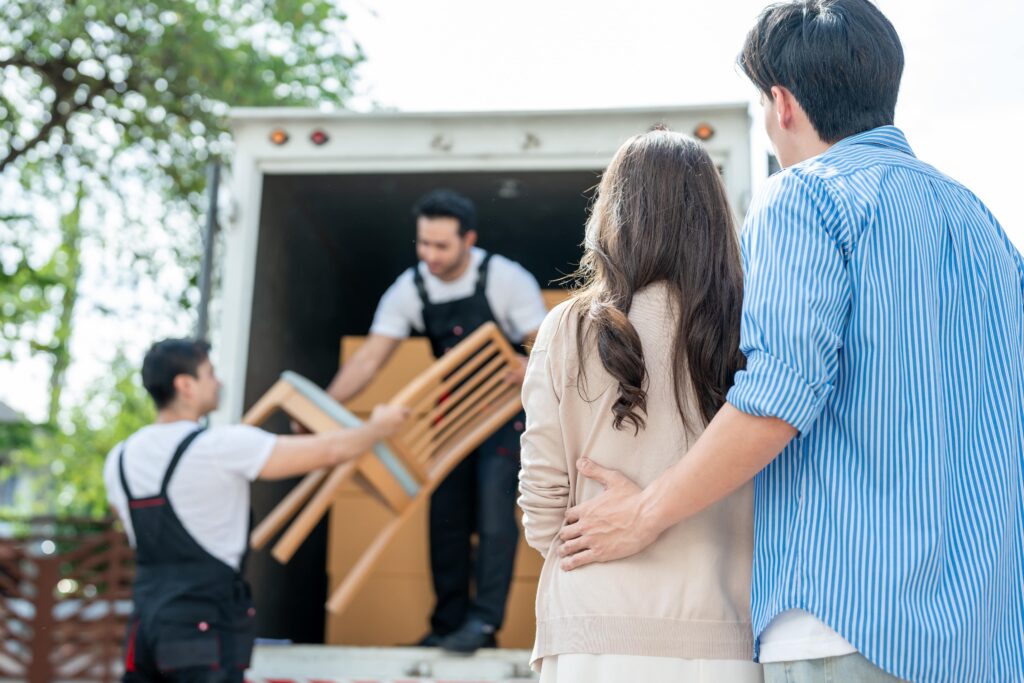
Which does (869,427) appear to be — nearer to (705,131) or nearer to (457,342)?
(705,131)

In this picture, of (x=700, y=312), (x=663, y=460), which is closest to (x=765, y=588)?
(x=663, y=460)

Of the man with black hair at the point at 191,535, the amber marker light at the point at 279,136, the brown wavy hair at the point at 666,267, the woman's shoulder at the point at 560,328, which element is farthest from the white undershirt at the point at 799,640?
the amber marker light at the point at 279,136

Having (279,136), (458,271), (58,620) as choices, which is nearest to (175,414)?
(279,136)

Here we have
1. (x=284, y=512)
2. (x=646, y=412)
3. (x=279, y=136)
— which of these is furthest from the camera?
(x=279, y=136)

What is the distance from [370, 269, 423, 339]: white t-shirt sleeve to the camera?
4.88 m

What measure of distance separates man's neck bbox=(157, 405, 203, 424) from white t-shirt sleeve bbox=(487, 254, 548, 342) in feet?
4.60

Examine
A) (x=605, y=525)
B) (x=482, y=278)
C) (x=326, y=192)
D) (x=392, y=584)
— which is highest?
(x=326, y=192)

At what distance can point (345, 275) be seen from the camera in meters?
5.61

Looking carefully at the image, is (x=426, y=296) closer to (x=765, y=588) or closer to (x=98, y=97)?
(x=765, y=588)

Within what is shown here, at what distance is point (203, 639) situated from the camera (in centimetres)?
333

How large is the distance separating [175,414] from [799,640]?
8.91 ft

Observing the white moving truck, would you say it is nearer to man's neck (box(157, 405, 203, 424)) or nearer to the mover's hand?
man's neck (box(157, 405, 203, 424))

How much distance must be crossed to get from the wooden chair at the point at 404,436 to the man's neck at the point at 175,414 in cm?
28

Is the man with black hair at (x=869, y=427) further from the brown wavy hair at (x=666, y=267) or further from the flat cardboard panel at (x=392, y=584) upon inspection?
the flat cardboard panel at (x=392, y=584)
